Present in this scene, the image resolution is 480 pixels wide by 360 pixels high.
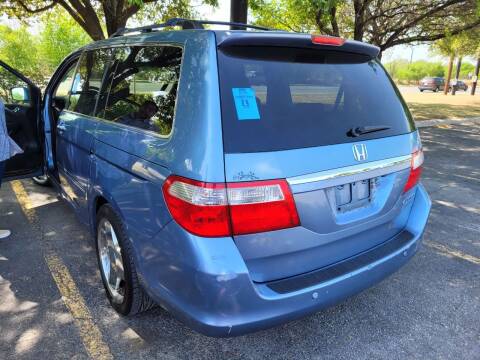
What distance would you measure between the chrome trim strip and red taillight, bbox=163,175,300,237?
0.11m

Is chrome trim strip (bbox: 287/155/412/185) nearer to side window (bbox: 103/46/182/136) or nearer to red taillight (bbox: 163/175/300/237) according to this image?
red taillight (bbox: 163/175/300/237)

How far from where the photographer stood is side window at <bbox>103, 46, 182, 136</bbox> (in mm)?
2201

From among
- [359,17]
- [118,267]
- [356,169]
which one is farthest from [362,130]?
Result: [359,17]

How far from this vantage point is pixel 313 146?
2043 millimetres

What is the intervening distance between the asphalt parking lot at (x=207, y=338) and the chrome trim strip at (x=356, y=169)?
3.71 feet

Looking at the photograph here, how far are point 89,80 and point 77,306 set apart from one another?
1.84m

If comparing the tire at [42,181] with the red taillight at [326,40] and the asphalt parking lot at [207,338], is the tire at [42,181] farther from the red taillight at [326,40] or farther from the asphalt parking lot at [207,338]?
the red taillight at [326,40]

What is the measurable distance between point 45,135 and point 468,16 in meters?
12.1

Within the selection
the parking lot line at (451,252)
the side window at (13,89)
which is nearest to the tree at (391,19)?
the side window at (13,89)

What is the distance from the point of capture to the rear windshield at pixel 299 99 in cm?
193

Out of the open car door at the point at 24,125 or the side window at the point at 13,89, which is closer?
the side window at the point at 13,89

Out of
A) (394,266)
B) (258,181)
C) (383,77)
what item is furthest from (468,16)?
(258,181)

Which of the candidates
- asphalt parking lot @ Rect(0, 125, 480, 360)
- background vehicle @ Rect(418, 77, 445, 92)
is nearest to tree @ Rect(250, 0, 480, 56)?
asphalt parking lot @ Rect(0, 125, 480, 360)

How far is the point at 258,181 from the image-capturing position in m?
1.84
